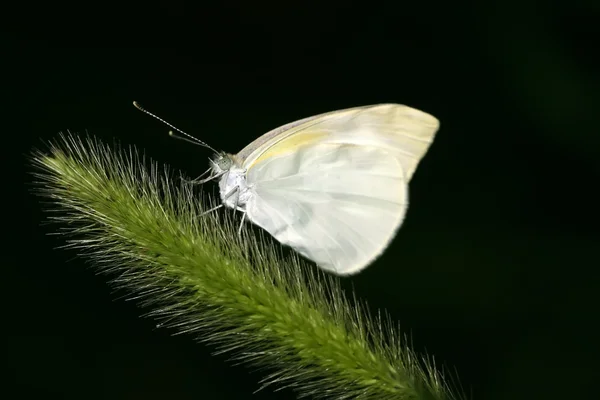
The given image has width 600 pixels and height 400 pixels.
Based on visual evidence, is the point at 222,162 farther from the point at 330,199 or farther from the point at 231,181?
the point at 330,199

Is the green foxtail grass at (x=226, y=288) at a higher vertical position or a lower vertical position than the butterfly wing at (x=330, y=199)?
lower

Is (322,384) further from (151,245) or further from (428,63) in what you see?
(428,63)

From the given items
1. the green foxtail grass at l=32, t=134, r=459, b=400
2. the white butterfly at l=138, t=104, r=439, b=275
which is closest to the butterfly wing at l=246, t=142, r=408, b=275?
the white butterfly at l=138, t=104, r=439, b=275

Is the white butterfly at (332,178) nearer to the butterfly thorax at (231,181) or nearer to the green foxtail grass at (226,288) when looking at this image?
the butterfly thorax at (231,181)

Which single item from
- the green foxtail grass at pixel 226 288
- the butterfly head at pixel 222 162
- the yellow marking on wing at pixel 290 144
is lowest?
the green foxtail grass at pixel 226 288

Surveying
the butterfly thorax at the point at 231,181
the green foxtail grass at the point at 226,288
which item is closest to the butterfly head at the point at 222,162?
the butterfly thorax at the point at 231,181

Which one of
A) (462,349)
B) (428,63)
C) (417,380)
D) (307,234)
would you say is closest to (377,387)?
(417,380)
